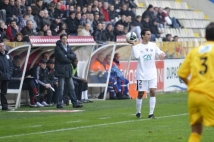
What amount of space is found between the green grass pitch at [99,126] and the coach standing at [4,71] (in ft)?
3.65

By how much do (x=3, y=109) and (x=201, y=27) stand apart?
2014 cm

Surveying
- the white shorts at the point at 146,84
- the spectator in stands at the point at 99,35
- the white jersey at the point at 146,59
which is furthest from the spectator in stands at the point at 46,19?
the white shorts at the point at 146,84

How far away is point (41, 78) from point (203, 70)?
41.4 feet

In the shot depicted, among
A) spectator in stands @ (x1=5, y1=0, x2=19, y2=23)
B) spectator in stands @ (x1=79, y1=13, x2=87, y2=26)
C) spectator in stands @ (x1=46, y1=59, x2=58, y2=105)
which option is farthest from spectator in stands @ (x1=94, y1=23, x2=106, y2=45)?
spectator in stands @ (x1=46, y1=59, x2=58, y2=105)

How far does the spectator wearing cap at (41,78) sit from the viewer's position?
66.6 feet

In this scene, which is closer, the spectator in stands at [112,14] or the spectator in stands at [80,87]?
the spectator in stands at [80,87]

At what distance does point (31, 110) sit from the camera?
61.7 feet

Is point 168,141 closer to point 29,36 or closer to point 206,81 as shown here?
point 206,81

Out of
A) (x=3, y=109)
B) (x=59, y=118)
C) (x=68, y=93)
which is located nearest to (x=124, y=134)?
(x=59, y=118)

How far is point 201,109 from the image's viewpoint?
8203mm

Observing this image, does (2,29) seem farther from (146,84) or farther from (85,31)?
(146,84)

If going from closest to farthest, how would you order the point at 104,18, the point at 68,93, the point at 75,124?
the point at 75,124, the point at 68,93, the point at 104,18

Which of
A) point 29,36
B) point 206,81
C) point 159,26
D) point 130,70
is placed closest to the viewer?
point 206,81

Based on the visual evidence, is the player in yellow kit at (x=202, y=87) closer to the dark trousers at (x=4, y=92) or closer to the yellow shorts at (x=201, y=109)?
the yellow shorts at (x=201, y=109)
